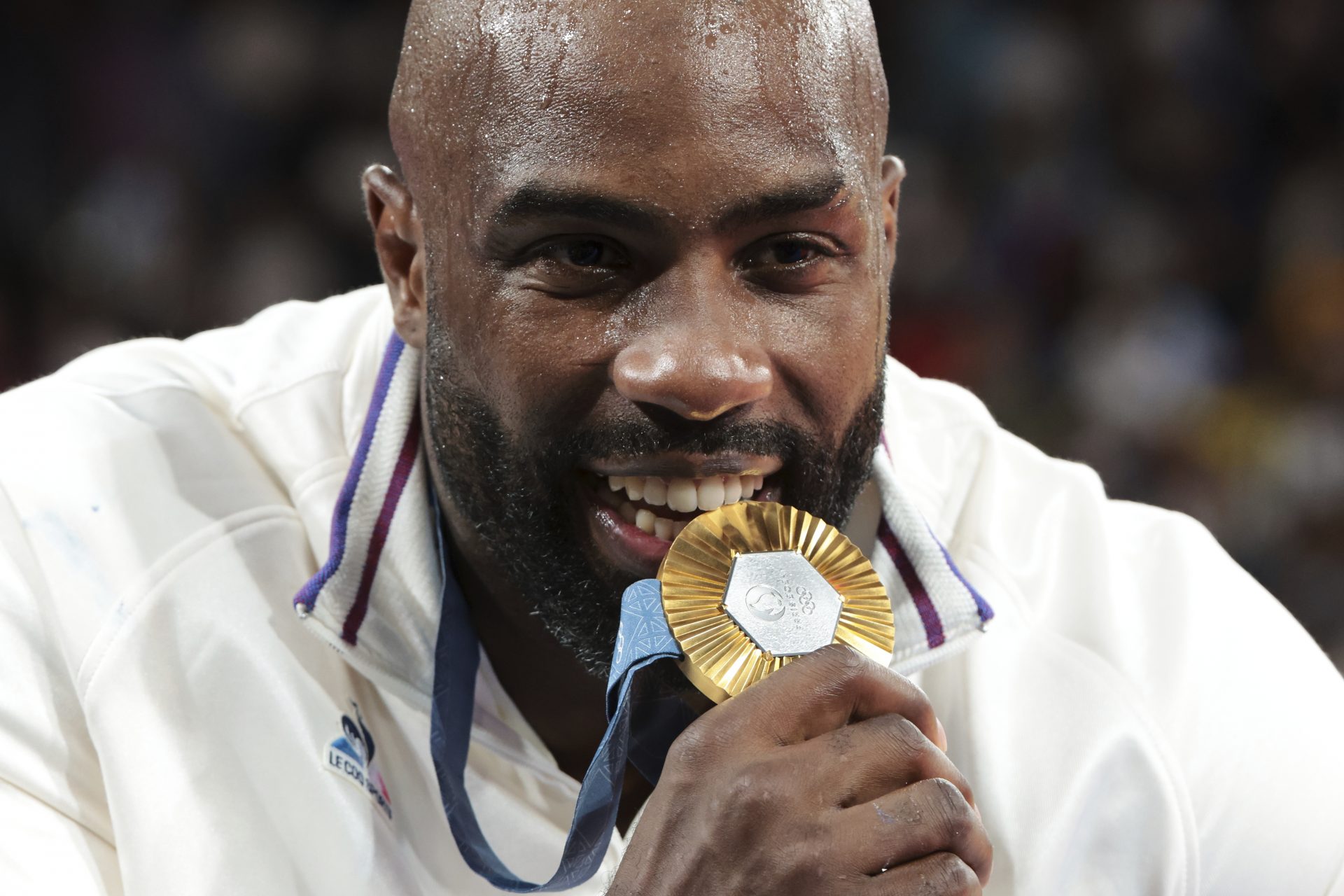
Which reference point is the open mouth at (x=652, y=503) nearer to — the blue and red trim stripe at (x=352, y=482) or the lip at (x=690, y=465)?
the lip at (x=690, y=465)

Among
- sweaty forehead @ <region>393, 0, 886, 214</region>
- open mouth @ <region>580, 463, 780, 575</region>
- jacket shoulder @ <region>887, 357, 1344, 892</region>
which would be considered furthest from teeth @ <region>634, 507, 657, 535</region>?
jacket shoulder @ <region>887, 357, 1344, 892</region>

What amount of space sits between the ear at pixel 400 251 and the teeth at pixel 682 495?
1.94 ft

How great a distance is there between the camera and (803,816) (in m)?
1.39

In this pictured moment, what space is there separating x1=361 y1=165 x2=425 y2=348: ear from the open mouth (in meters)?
0.48

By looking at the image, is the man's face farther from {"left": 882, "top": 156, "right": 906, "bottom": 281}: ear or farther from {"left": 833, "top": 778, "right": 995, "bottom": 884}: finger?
{"left": 833, "top": 778, "right": 995, "bottom": 884}: finger

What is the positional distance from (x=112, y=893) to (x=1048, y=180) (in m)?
4.90

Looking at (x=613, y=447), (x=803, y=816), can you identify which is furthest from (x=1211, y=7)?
(x=803, y=816)

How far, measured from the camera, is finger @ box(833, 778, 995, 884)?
137 centimetres

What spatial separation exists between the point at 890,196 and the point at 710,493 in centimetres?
71

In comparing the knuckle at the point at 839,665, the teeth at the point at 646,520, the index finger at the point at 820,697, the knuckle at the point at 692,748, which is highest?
the knuckle at the point at 839,665

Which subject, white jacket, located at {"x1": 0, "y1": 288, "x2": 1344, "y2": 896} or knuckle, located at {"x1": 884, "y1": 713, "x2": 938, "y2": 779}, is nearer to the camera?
knuckle, located at {"x1": 884, "y1": 713, "x2": 938, "y2": 779}

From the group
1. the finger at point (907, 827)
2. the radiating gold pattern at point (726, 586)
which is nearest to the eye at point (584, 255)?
the radiating gold pattern at point (726, 586)

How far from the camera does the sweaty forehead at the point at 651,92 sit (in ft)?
5.66

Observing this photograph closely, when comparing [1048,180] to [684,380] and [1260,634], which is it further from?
[684,380]
